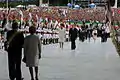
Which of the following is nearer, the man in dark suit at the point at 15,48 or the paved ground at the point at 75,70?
the man in dark suit at the point at 15,48

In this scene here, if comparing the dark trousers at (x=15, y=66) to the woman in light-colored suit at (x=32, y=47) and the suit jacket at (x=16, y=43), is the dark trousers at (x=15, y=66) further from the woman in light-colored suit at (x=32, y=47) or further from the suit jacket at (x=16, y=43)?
the woman in light-colored suit at (x=32, y=47)

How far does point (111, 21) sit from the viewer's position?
17.5 metres

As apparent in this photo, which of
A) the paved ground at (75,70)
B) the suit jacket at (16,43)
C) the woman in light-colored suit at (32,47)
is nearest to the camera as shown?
the woman in light-colored suit at (32,47)

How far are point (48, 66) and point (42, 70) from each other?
1.43m

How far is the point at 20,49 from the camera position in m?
13.7

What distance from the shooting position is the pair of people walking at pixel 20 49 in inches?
530

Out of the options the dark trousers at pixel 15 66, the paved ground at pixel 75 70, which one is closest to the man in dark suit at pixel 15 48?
the dark trousers at pixel 15 66

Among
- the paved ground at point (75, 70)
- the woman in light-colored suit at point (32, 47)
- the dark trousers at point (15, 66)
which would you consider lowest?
the paved ground at point (75, 70)

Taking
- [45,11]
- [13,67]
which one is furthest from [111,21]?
[45,11]

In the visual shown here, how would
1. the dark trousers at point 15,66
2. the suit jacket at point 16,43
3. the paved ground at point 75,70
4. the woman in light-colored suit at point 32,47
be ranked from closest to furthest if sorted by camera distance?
the woman in light-colored suit at point 32,47 < the suit jacket at point 16,43 < the dark trousers at point 15,66 < the paved ground at point 75,70

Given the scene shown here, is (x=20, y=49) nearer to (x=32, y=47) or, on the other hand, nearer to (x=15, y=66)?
(x=32, y=47)

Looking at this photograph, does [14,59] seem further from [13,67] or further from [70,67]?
[70,67]

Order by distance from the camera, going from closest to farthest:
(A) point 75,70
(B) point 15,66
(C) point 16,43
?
(C) point 16,43 < (B) point 15,66 < (A) point 75,70

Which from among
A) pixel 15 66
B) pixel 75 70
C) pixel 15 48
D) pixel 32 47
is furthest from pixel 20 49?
pixel 75 70
